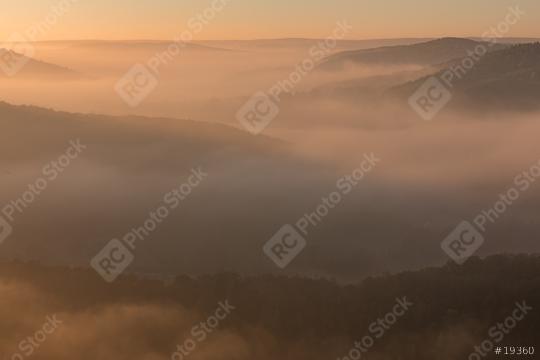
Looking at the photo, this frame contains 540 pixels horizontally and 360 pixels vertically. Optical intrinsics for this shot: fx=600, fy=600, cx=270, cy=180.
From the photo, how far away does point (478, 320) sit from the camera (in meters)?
69.1

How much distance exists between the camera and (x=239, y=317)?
238ft

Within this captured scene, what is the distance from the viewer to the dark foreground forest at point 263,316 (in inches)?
2472

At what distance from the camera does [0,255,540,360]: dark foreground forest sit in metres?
62.8

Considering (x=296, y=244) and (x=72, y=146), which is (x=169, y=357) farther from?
(x=72, y=146)

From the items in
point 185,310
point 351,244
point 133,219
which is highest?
point 351,244

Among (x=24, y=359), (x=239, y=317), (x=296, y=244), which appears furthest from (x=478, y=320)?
(x=296, y=244)

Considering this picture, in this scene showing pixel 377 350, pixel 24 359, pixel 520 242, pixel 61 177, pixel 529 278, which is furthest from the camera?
pixel 61 177

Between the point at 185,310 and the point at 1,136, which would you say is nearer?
the point at 185,310

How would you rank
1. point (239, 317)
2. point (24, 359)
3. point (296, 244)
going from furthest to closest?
point (296, 244), point (239, 317), point (24, 359)

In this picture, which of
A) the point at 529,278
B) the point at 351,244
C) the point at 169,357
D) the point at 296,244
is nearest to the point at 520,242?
the point at 351,244

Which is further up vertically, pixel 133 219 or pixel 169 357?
pixel 133 219

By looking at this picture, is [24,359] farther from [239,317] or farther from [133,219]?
[133,219]

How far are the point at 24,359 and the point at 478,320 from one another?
4902 cm

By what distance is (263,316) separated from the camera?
7225 cm
